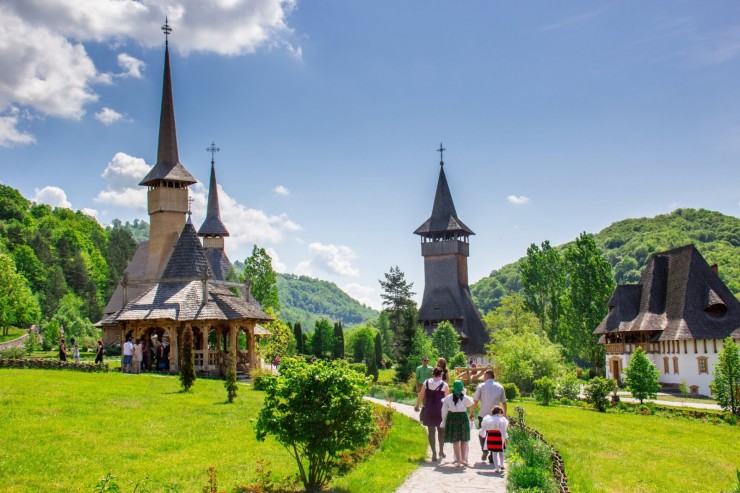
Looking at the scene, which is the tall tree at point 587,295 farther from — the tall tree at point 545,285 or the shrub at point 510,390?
the shrub at point 510,390

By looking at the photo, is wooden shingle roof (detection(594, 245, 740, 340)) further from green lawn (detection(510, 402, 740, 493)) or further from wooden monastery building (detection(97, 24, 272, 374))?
wooden monastery building (detection(97, 24, 272, 374))

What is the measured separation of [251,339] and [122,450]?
2023cm

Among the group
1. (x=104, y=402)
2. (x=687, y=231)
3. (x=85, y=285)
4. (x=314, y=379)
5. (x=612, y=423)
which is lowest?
(x=612, y=423)

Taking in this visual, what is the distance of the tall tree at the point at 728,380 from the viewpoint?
25.7m

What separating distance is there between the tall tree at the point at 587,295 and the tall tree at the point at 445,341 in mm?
9201

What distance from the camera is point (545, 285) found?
59.7m

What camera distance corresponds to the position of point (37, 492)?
953cm

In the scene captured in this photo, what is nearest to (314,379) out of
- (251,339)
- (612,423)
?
(612,423)

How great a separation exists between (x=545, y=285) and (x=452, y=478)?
1984 inches

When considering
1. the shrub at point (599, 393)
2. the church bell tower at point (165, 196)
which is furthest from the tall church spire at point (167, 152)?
the shrub at point (599, 393)

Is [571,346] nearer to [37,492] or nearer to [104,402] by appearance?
[104,402]

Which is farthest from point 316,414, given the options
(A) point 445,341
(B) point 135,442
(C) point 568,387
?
(A) point 445,341

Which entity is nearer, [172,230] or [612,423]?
[612,423]

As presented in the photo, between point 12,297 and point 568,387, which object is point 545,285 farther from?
point 12,297
